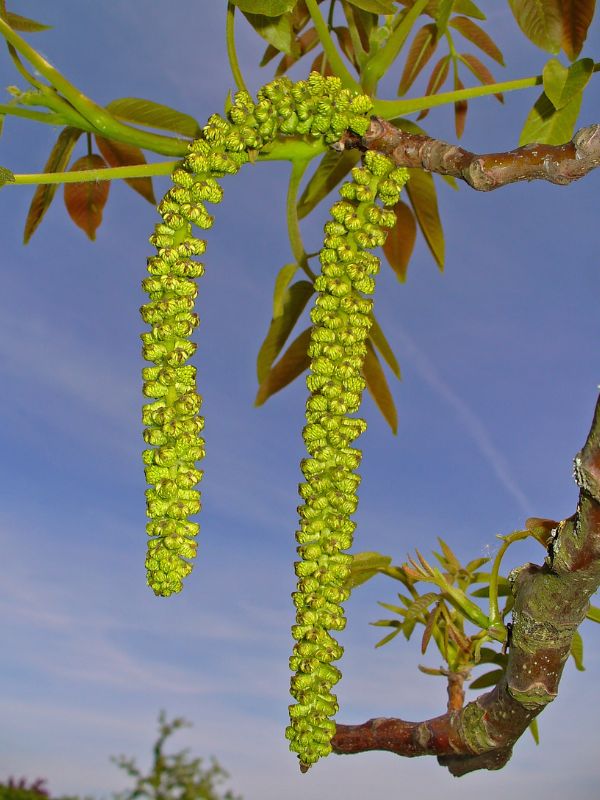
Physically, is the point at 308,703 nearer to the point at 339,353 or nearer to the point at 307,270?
the point at 339,353

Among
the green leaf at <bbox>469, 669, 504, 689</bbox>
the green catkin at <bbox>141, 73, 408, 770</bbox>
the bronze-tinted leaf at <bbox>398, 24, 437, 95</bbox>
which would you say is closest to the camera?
the green catkin at <bbox>141, 73, 408, 770</bbox>

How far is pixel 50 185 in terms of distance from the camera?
2.38 metres

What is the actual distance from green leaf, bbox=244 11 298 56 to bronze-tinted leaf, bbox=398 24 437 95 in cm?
77

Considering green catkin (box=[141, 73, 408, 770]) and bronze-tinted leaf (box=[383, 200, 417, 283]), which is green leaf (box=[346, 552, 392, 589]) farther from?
bronze-tinted leaf (box=[383, 200, 417, 283])

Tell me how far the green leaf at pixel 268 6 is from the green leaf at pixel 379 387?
2.77 ft

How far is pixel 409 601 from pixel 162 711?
1.51 metres

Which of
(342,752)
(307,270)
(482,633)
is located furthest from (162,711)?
(307,270)

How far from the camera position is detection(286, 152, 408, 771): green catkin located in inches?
55.1

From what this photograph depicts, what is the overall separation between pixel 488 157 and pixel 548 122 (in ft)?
1.40

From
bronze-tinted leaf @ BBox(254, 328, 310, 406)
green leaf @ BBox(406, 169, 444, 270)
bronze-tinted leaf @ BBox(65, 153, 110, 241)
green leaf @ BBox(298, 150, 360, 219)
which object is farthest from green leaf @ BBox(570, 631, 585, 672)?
bronze-tinted leaf @ BBox(65, 153, 110, 241)

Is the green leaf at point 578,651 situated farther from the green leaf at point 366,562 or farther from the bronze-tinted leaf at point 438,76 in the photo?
the bronze-tinted leaf at point 438,76

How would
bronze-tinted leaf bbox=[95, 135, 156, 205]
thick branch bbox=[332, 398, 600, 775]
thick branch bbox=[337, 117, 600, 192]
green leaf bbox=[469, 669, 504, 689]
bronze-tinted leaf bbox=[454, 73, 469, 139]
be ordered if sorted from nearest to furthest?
thick branch bbox=[332, 398, 600, 775] → thick branch bbox=[337, 117, 600, 192] → green leaf bbox=[469, 669, 504, 689] → bronze-tinted leaf bbox=[95, 135, 156, 205] → bronze-tinted leaf bbox=[454, 73, 469, 139]

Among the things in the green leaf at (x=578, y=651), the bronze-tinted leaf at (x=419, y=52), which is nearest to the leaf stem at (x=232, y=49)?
the bronze-tinted leaf at (x=419, y=52)

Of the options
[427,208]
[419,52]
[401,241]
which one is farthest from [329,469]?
[419,52]
